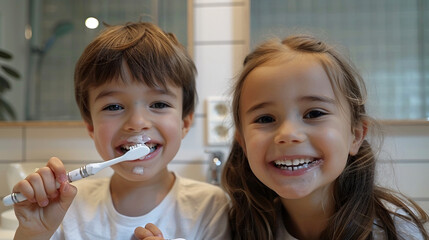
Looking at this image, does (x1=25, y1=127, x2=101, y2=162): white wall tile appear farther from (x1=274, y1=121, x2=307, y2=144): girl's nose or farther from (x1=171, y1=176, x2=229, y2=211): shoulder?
(x1=274, y1=121, x2=307, y2=144): girl's nose

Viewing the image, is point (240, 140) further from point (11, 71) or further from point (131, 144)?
point (11, 71)

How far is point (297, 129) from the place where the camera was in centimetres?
59

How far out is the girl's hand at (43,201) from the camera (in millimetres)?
568

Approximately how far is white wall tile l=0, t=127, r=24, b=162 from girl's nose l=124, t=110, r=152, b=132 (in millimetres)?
655

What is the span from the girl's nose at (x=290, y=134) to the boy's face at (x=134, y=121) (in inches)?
8.4

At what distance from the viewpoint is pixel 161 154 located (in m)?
0.69

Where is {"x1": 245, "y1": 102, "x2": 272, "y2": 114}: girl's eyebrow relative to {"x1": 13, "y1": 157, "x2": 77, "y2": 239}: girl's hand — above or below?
above

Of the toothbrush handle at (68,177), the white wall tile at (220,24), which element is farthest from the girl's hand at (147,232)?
the white wall tile at (220,24)

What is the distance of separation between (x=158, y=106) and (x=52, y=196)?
0.81 feet

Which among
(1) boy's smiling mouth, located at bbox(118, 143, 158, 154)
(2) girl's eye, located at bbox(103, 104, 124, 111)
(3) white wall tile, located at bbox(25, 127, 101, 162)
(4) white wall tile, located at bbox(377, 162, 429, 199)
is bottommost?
(4) white wall tile, located at bbox(377, 162, 429, 199)

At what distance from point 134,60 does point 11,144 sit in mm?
707

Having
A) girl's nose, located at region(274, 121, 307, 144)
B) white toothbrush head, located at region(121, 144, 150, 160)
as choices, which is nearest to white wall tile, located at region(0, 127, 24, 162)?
white toothbrush head, located at region(121, 144, 150, 160)

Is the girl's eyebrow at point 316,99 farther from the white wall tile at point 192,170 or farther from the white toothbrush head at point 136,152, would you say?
the white wall tile at point 192,170

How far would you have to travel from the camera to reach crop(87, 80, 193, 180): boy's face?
2.16ft
